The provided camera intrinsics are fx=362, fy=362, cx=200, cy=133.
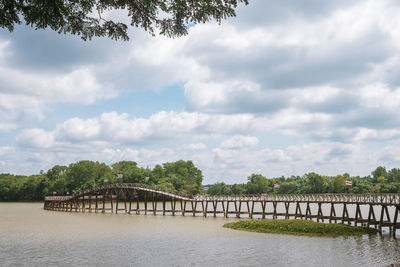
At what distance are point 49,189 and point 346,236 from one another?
4252 inches

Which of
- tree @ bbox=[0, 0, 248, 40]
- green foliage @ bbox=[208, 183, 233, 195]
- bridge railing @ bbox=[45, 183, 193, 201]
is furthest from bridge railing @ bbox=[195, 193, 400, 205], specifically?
green foliage @ bbox=[208, 183, 233, 195]

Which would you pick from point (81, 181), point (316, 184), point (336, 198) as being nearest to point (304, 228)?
point (336, 198)

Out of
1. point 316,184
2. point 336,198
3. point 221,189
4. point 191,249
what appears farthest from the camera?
point 221,189

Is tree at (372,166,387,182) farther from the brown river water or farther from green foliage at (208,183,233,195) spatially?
the brown river water

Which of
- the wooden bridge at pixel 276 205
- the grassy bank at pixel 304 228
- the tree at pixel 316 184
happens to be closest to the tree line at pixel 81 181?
the wooden bridge at pixel 276 205

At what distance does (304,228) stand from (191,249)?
43.4ft

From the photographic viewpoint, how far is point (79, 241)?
31953 millimetres

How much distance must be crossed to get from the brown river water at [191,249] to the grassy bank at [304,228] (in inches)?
68.1

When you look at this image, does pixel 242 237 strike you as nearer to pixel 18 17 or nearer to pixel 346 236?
pixel 346 236

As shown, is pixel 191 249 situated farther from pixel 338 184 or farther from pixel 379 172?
pixel 379 172

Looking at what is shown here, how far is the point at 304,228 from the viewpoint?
35.0 meters

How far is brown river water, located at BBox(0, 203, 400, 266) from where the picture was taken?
75.7ft

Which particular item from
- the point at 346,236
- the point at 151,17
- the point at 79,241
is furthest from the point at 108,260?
the point at 346,236

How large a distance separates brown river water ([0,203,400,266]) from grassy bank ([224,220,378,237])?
1.73 m
